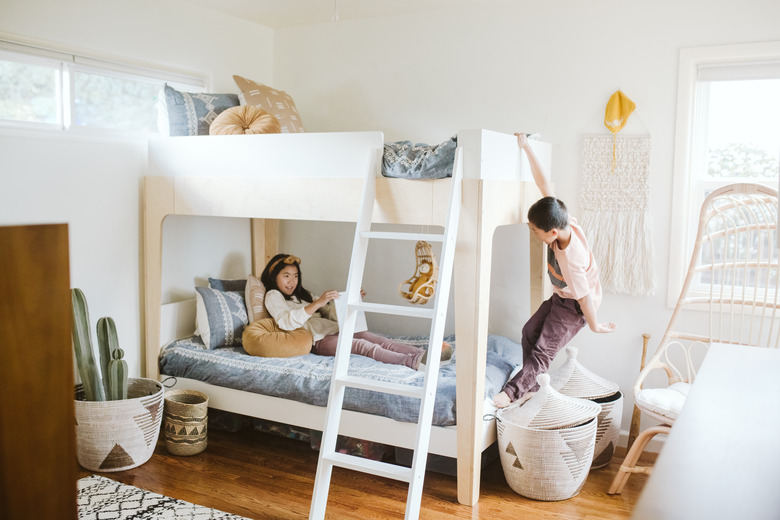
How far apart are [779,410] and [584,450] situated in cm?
170

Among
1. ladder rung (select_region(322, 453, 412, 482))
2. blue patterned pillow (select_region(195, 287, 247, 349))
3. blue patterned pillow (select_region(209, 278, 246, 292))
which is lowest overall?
ladder rung (select_region(322, 453, 412, 482))

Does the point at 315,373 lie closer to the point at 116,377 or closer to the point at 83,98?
the point at 116,377

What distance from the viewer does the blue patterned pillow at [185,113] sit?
A: 3.49 m

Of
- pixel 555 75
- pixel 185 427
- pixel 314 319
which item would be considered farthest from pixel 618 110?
pixel 185 427

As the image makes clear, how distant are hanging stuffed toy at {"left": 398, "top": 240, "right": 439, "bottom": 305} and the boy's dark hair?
543mm

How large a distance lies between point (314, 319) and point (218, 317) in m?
0.51

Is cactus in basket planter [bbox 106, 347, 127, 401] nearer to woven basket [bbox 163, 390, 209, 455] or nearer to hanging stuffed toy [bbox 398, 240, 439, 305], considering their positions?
woven basket [bbox 163, 390, 209, 455]

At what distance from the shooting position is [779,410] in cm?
122

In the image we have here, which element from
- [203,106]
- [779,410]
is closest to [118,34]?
[203,106]

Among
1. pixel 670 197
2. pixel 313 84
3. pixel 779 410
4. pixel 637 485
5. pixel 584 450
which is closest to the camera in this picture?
pixel 779 410

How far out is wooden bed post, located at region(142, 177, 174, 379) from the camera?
11.5 feet

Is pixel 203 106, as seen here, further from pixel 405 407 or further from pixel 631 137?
pixel 631 137

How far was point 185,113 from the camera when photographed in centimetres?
350

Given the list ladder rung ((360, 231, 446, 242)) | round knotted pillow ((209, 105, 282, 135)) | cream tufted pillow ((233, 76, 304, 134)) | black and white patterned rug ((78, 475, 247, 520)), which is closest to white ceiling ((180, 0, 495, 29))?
cream tufted pillow ((233, 76, 304, 134))
